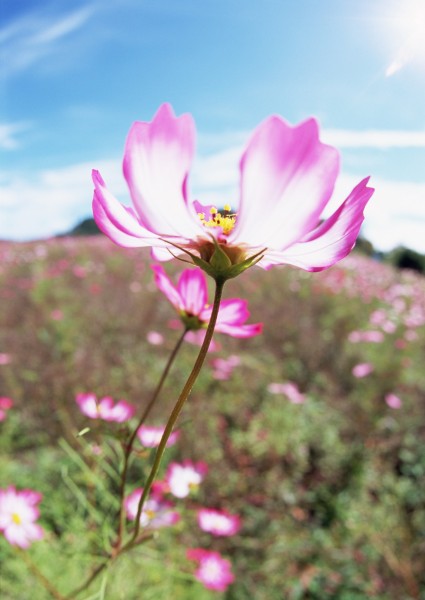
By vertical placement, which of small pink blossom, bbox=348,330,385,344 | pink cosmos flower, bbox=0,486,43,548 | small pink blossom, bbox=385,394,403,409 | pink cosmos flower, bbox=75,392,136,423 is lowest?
small pink blossom, bbox=348,330,385,344

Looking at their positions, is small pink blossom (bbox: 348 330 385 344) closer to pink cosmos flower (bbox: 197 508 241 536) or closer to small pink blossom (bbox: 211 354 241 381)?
small pink blossom (bbox: 211 354 241 381)

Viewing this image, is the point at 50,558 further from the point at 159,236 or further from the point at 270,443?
the point at 159,236

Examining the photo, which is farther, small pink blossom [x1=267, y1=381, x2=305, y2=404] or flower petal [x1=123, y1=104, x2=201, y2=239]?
small pink blossom [x1=267, y1=381, x2=305, y2=404]

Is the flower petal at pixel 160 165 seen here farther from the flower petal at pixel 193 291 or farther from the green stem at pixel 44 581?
the green stem at pixel 44 581

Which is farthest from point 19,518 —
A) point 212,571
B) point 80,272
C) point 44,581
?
point 80,272

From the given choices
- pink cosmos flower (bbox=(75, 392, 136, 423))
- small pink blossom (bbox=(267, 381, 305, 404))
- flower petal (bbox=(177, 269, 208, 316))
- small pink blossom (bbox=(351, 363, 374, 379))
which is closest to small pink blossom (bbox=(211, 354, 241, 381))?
small pink blossom (bbox=(267, 381, 305, 404))

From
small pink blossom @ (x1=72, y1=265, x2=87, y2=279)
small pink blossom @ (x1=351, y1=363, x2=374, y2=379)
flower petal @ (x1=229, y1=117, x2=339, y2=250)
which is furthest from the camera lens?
small pink blossom @ (x1=72, y1=265, x2=87, y2=279)

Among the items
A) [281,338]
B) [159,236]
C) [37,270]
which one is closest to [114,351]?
[281,338]
